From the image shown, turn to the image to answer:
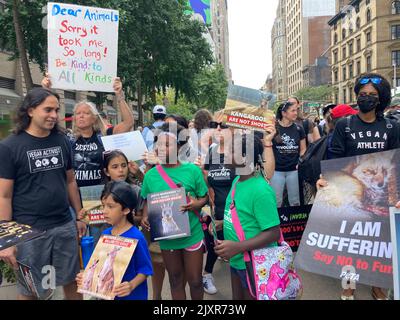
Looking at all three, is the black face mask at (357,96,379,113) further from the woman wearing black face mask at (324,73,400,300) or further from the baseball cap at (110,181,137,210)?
the baseball cap at (110,181,137,210)

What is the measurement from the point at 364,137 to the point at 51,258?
2.81m

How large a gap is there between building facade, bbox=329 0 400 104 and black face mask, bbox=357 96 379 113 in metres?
43.5

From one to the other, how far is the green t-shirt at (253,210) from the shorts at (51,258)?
1357mm

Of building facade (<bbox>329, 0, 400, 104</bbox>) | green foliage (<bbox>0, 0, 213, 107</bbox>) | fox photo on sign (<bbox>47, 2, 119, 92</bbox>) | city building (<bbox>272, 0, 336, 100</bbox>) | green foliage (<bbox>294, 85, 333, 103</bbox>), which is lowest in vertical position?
fox photo on sign (<bbox>47, 2, 119, 92</bbox>)

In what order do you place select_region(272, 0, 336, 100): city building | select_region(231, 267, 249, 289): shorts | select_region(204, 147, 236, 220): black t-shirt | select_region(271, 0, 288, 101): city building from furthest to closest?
select_region(271, 0, 288, 101): city building, select_region(272, 0, 336, 100): city building, select_region(204, 147, 236, 220): black t-shirt, select_region(231, 267, 249, 289): shorts

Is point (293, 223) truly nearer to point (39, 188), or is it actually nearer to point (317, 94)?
point (39, 188)

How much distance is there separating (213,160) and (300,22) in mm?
114706

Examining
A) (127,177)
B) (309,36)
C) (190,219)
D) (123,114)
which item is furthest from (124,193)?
(309,36)

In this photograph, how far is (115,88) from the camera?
13.9 ft

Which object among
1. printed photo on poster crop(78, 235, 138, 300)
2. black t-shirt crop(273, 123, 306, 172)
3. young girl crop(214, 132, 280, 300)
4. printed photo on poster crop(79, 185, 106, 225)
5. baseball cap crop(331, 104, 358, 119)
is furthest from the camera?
black t-shirt crop(273, 123, 306, 172)

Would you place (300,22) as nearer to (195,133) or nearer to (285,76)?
(285,76)

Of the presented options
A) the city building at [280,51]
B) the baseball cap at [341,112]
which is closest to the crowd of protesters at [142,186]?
the baseball cap at [341,112]

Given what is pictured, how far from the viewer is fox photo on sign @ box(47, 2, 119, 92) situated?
13.3 ft

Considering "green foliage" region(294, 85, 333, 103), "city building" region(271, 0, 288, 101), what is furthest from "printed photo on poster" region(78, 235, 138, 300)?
"city building" region(271, 0, 288, 101)
